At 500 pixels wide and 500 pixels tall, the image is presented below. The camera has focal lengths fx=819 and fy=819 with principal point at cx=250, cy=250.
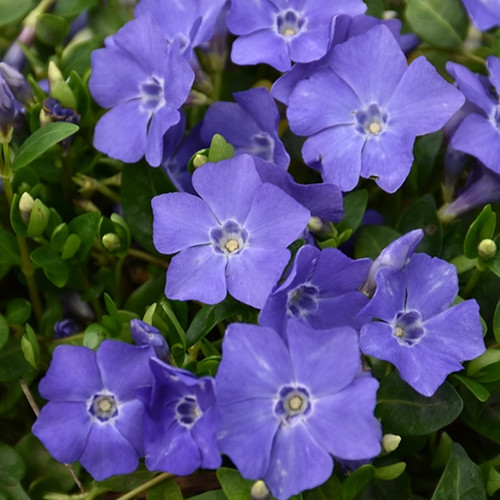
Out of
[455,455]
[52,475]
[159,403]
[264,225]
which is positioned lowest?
[52,475]

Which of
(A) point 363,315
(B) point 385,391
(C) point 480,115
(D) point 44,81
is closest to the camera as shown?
(A) point 363,315

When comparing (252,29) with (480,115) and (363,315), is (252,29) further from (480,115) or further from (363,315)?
(363,315)

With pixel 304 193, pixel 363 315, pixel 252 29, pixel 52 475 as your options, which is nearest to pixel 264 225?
pixel 304 193

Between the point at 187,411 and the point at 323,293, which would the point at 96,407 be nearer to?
the point at 187,411

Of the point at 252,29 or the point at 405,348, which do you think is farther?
the point at 252,29

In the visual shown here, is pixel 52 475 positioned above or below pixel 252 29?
below

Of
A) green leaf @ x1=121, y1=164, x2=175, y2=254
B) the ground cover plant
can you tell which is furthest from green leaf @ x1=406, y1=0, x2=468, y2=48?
green leaf @ x1=121, y1=164, x2=175, y2=254

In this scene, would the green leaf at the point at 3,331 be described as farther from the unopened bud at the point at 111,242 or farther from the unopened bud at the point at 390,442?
the unopened bud at the point at 390,442

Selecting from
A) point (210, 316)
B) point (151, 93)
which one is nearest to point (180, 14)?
point (151, 93)

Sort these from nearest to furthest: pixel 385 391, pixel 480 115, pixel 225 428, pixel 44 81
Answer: pixel 225 428 < pixel 385 391 < pixel 480 115 < pixel 44 81
